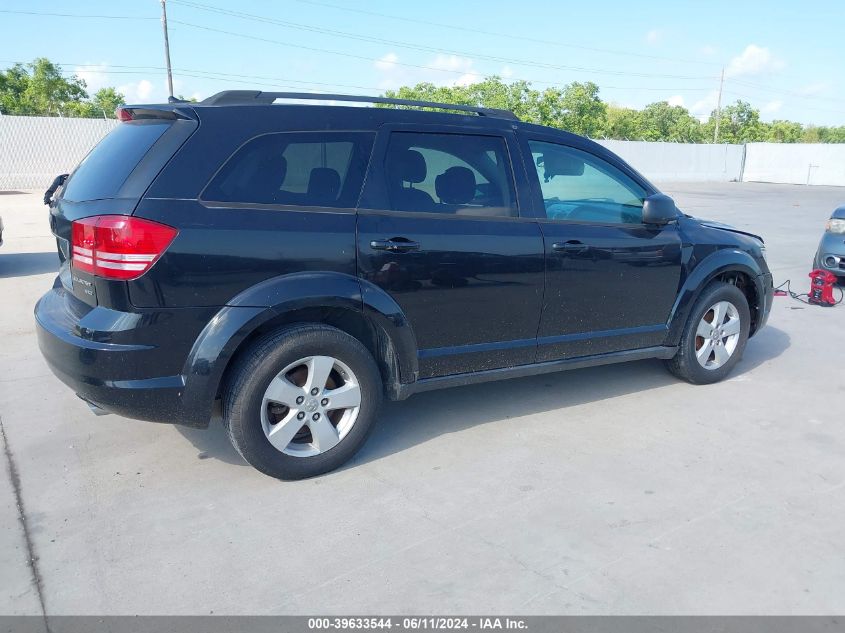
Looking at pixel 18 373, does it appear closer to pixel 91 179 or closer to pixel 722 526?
pixel 91 179

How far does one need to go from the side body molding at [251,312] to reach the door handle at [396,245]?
21 cm

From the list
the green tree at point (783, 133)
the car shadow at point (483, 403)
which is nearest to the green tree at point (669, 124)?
the green tree at point (783, 133)

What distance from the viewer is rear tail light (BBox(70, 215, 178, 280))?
321 cm

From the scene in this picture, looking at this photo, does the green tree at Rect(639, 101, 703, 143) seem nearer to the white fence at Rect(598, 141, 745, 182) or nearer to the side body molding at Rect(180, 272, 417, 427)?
the white fence at Rect(598, 141, 745, 182)

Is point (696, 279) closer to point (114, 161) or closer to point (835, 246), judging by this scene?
point (114, 161)

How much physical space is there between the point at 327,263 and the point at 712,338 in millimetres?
3057

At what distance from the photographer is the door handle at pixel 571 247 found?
4.29 m

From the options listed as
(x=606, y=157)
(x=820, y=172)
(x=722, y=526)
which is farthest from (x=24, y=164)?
(x=820, y=172)

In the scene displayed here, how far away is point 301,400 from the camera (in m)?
3.62

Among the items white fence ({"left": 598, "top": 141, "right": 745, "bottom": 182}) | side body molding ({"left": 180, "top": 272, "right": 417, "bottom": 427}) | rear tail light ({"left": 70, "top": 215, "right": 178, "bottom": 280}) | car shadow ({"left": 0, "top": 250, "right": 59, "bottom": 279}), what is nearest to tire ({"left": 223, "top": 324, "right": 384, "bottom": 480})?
side body molding ({"left": 180, "top": 272, "right": 417, "bottom": 427})

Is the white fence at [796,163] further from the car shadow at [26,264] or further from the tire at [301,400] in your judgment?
the tire at [301,400]

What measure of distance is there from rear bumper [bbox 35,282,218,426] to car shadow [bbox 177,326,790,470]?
0.73m

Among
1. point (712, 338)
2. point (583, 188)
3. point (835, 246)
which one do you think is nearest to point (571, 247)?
point (583, 188)
